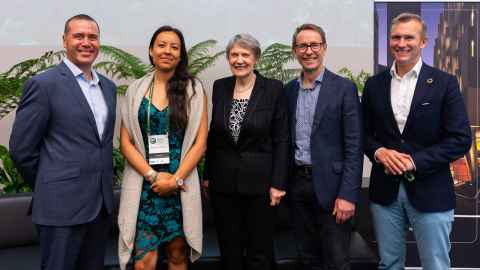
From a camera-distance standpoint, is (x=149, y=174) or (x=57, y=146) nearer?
(x=57, y=146)

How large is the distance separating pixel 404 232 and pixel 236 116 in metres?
1.15

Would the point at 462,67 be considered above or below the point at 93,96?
above

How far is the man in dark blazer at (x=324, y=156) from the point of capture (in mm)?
2449

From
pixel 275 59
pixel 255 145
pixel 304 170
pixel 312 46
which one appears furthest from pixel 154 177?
pixel 275 59

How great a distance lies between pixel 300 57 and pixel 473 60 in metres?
2.78

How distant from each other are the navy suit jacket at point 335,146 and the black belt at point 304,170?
0.03 metres

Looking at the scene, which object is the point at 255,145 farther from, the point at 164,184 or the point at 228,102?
the point at 164,184

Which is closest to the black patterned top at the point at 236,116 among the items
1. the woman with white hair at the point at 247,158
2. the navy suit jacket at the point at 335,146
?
the woman with white hair at the point at 247,158

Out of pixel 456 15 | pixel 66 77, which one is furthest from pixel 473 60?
pixel 66 77

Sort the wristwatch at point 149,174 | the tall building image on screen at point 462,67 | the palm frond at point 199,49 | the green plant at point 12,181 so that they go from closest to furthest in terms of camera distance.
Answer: the wristwatch at point 149,174, the green plant at point 12,181, the palm frond at point 199,49, the tall building image on screen at point 462,67

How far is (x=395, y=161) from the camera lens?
2359mm

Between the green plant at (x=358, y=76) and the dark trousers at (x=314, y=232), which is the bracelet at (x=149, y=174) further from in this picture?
the green plant at (x=358, y=76)

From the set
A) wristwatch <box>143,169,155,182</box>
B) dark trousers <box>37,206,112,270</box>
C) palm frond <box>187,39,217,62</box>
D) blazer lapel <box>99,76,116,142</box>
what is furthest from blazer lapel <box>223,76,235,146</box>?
palm frond <box>187,39,217,62</box>

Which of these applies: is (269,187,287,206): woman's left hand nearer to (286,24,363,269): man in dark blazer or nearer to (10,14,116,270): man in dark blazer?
(286,24,363,269): man in dark blazer
